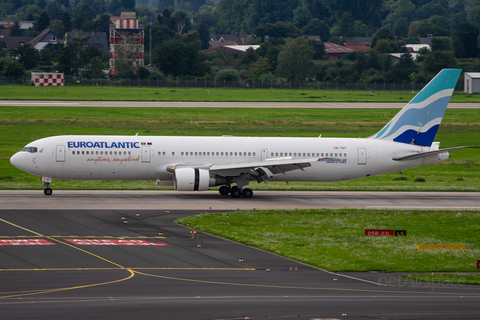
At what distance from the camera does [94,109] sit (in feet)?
312

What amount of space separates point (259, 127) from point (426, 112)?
39113mm

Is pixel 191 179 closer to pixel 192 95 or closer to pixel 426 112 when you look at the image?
pixel 426 112

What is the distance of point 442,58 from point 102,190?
131 meters

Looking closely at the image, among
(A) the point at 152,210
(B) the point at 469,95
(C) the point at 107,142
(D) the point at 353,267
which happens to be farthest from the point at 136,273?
(B) the point at 469,95

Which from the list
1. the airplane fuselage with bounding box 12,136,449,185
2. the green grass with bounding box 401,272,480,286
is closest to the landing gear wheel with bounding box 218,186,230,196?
the airplane fuselage with bounding box 12,136,449,185

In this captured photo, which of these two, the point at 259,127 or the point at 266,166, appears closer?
the point at 266,166

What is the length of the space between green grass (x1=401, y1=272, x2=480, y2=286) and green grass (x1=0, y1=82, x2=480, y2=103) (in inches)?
3562

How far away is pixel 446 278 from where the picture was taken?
24.7 metres

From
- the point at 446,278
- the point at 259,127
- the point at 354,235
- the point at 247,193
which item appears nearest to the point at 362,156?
the point at 247,193

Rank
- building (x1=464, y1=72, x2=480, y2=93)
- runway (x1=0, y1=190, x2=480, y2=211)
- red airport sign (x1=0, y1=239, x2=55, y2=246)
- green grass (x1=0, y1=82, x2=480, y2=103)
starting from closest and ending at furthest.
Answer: red airport sign (x1=0, y1=239, x2=55, y2=246), runway (x1=0, y1=190, x2=480, y2=211), green grass (x1=0, y1=82, x2=480, y2=103), building (x1=464, y1=72, x2=480, y2=93)

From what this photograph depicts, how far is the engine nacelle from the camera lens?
42500 mm

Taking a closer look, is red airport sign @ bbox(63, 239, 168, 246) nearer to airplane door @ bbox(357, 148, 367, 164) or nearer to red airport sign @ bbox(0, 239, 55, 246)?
red airport sign @ bbox(0, 239, 55, 246)

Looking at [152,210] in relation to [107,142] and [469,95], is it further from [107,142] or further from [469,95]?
[469,95]

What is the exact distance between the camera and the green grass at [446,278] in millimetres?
24234
